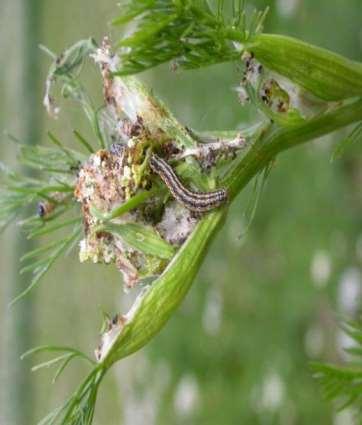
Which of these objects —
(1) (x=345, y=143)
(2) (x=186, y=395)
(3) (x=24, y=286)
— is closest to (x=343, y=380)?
(1) (x=345, y=143)

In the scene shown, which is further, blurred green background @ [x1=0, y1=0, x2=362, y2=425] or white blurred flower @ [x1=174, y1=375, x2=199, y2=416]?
white blurred flower @ [x1=174, y1=375, x2=199, y2=416]

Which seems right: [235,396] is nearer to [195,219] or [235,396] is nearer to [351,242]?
[351,242]

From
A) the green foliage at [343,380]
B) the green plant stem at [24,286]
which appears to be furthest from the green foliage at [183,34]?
the green plant stem at [24,286]

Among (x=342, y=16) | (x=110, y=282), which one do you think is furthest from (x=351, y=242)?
(x=110, y=282)

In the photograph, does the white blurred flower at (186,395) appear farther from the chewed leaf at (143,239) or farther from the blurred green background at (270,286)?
the chewed leaf at (143,239)

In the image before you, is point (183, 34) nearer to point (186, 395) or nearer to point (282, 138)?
point (282, 138)

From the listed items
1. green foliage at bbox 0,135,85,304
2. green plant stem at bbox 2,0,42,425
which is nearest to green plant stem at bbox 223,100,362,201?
green foliage at bbox 0,135,85,304

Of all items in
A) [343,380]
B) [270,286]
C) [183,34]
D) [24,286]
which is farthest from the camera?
[24,286]

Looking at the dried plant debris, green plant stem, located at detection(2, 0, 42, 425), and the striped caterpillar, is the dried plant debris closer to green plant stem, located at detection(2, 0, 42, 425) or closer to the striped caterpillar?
the striped caterpillar
